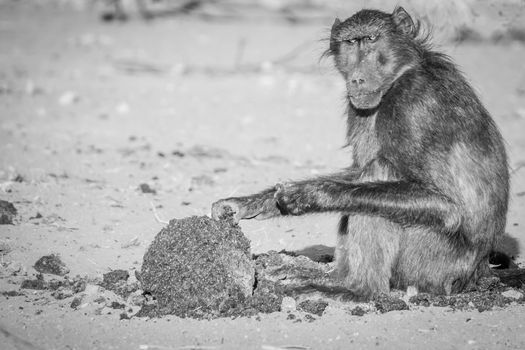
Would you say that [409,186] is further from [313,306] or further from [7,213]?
[7,213]

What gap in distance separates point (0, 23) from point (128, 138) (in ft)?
23.8

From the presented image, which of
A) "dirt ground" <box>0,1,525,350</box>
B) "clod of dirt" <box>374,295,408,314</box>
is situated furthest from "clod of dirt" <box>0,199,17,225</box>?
"clod of dirt" <box>374,295,408,314</box>

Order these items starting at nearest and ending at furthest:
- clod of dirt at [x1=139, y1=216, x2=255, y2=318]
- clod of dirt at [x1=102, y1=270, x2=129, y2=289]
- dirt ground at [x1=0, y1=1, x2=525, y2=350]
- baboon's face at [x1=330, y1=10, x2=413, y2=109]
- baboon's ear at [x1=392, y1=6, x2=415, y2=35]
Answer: dirt ground at [x1=0, y1=1, x2=525, y2=350] < clod of dirt at [x1=139, y1=216, x2=255, y2=318] < baboon's face at [x1=330, y1=10, x2=413, y2=109] < clod of dirt at [x1=102, y1=270, x2=129, y2=289] < baboon's ear at [x1=392, y1=6, x2=415, y2=35]

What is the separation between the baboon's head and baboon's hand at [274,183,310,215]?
649mm

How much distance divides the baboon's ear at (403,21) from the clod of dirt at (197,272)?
1.71m

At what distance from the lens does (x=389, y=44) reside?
198 inches

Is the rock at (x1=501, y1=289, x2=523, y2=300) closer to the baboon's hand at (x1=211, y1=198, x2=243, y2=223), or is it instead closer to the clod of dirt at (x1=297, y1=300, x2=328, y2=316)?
the clod of dirt at (x1=297, y1=300, x2=328, y2=316)

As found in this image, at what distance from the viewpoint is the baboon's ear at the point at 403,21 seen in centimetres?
514

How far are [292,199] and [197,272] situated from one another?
697 mm

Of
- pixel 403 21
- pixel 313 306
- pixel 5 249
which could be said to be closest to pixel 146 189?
pixel 5 249

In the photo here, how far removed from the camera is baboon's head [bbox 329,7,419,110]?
4.87 metres

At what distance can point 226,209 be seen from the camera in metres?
4.88

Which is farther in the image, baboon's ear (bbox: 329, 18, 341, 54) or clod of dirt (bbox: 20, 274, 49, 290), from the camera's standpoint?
baboon's ear (bbox: 329, 18, 341, 54)

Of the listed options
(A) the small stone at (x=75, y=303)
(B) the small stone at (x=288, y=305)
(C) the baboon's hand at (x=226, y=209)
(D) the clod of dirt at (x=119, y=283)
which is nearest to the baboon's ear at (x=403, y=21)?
(C) the baboon's hand at (x=226, y=209)
